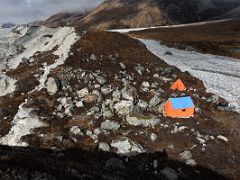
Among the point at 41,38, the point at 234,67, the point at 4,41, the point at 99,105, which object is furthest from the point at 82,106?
the point at 4,41

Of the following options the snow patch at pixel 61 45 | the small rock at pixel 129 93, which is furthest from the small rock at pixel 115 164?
the snow patch at pixel 61 45

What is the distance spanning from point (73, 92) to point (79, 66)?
5308mm

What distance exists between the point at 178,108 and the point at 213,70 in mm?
21422

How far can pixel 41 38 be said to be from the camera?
5888cm

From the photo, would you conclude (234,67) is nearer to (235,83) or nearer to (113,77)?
(235,83)

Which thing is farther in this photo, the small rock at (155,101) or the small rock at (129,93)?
the small rock at (129,93)

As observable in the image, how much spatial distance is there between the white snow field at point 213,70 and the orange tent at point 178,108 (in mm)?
6153

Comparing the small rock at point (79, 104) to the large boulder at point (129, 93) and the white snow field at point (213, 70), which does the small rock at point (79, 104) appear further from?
the white snow field at point (213, 70)

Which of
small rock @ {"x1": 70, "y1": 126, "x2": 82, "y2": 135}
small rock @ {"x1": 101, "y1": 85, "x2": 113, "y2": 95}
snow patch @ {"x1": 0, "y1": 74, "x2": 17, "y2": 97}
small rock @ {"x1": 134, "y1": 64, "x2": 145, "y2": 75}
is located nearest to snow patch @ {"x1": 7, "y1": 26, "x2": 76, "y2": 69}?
snow patch @ {"x1": 0, "y1": 74, "x2": 17, "y2": 97}

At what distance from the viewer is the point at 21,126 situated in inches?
1315

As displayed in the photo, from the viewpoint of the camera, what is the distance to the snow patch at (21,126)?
104 feet

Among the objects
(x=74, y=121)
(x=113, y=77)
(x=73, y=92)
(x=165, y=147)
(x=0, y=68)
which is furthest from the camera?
(x=0, y=68)

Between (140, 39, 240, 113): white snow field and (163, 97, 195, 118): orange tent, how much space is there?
6.15 meters

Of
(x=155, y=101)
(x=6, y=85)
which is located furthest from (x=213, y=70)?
(x=6, y=85)
